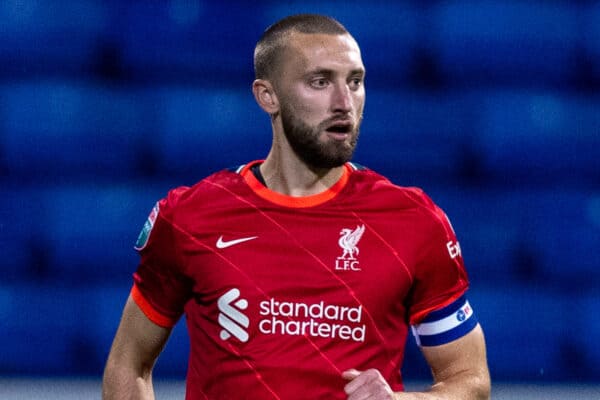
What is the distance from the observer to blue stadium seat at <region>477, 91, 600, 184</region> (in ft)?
11.6

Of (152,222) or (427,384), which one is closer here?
(152,222)

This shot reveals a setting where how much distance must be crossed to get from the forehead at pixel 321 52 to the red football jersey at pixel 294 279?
0.22 meters

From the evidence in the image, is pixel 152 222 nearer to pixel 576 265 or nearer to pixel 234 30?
pixel 234 30

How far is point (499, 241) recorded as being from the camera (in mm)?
3516

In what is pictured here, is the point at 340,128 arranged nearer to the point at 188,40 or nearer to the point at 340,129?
the point at 340,129

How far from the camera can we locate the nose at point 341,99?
6.46 ft

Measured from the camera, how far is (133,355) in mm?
2115

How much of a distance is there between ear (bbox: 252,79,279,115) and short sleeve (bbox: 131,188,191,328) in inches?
9.0

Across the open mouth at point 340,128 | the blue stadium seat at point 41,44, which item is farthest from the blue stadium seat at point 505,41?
the open mouth at point 340,128

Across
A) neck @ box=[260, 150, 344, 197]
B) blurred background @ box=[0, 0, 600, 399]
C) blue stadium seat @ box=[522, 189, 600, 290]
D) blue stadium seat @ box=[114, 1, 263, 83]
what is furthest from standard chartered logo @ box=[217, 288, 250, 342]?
blue stadium seat @ box=[522, 189, 600, 290]

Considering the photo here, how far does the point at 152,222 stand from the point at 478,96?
5.53 feet

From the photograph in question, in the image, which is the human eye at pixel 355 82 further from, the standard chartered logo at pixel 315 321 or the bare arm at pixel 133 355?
the bare arm at pixel 133 355

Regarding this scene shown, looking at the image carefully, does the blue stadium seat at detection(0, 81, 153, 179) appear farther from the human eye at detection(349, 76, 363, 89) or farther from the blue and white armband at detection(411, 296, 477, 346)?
the blue and white armband at detection(411, 296, 477, 346)

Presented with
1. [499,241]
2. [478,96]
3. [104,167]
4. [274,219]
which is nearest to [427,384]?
[499,241]
